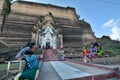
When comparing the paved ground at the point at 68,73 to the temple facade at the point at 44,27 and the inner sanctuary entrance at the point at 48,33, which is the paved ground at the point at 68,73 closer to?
the temple facade at the point at 44,27

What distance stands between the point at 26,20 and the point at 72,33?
972 centimetres

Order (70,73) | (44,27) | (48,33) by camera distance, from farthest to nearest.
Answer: (48,33)
(44,27)
(70,73)

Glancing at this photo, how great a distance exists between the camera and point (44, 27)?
30.4 metres

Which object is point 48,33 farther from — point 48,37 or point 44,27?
point 44,27

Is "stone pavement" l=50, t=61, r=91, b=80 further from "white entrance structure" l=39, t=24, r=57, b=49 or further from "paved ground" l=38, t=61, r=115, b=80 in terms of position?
"white entrance structure" l=39, t=24, r=57, b=49

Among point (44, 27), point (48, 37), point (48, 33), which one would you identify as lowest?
point (48, 37)

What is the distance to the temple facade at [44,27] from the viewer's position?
2798 cm

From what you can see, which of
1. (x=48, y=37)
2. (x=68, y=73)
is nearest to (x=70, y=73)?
(x=68, y=73)

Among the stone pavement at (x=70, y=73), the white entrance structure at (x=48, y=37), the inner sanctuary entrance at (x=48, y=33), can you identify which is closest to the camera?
the stone pavement at (x=70, y=73)

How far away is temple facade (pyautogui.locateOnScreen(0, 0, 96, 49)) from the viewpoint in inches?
1102

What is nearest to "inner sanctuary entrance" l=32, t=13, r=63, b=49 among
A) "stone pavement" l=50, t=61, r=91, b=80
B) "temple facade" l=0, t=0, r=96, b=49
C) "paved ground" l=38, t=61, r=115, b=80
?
"temple facade" l=0, t=0, r=96, b=49

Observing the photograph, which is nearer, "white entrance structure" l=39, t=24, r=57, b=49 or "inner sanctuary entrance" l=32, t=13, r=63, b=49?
"inner sanctuary entrance" l=32, t=13, r=63, b=49

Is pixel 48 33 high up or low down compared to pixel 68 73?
up

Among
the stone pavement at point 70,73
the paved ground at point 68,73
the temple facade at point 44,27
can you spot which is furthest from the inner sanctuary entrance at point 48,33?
the stone pavement at point 70,73
